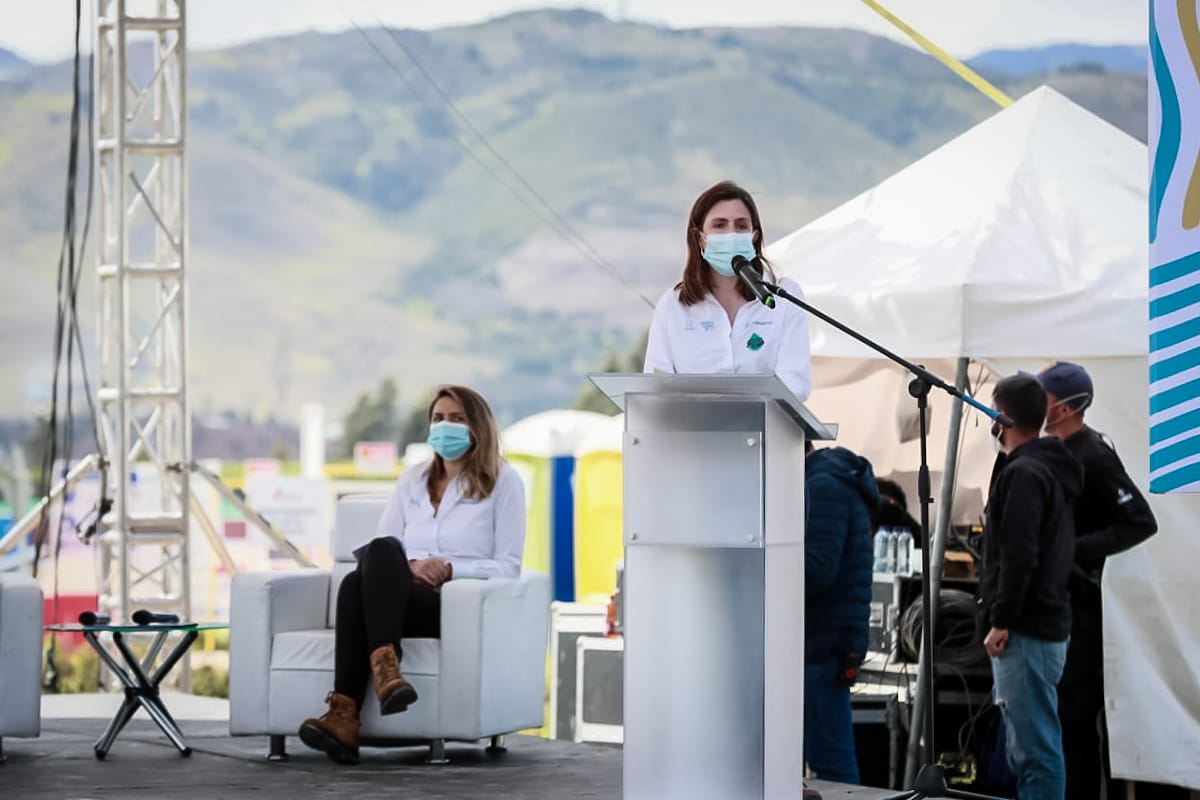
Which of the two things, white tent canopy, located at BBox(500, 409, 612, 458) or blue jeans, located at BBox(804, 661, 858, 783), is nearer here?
blue jeans, located at BBox(804, 661, 858, 783)

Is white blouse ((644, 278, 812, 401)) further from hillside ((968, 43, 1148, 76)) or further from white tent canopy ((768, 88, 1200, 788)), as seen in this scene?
Result: hillside ((968, 43, 1148, 76))

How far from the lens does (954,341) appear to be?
19.1ft

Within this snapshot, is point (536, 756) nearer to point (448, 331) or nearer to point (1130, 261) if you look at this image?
point (1130, 261)

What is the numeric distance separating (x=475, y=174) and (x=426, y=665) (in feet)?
176

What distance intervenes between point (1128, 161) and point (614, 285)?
47.2 m

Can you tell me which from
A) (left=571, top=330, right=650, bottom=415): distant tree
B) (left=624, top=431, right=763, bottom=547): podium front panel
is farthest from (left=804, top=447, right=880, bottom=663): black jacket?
(left=571, top=330, right=650, bottom=415): distant tree

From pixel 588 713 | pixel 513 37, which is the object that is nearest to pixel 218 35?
pixel 513 37

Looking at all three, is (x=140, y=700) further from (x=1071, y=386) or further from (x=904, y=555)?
(x=1071, y=386)

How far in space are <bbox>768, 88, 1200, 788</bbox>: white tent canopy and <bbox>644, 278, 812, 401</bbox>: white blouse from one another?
212 cm

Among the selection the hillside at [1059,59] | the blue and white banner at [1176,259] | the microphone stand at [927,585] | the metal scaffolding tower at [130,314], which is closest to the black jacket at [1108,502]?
the microphone stand at [927,585]

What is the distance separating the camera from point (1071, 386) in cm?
514

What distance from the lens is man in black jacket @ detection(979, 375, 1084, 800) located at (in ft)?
14.4

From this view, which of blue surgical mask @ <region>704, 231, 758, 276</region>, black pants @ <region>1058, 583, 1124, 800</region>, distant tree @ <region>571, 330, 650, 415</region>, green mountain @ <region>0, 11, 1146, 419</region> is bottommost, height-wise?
black pants @ <region>1058, 583, 1124, 800</region>

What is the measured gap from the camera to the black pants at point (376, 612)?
192 inches
